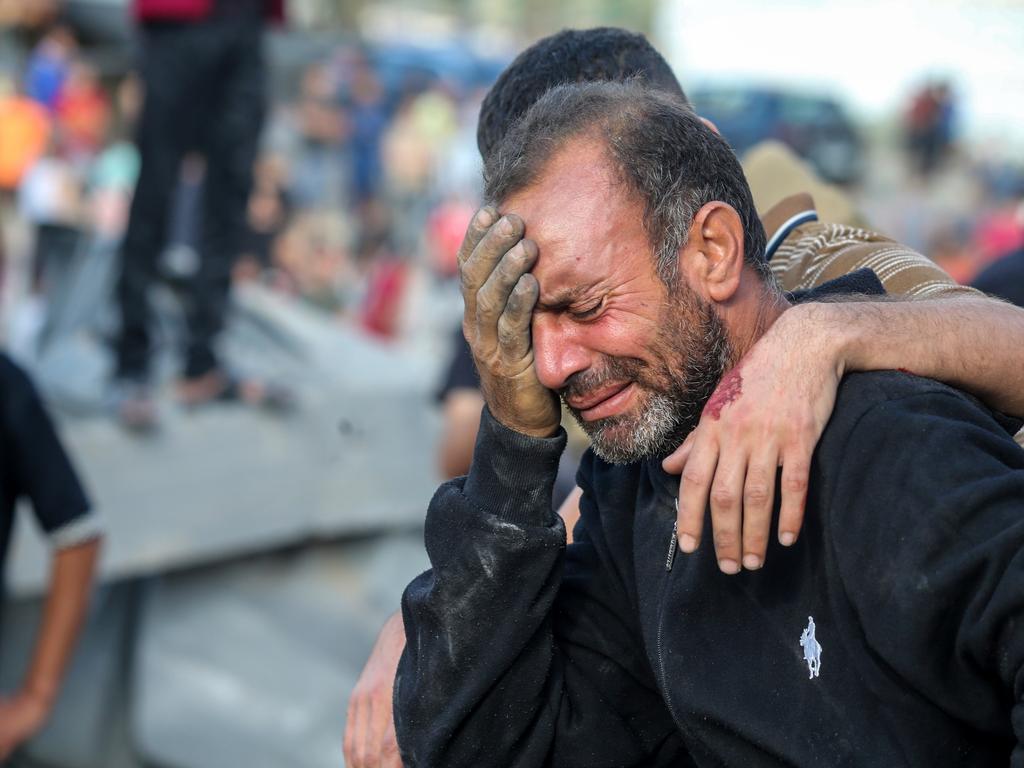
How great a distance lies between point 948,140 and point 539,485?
21937 millimetres

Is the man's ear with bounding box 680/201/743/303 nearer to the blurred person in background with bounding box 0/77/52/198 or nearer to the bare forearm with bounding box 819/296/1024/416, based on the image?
the bare forearm with bounding box 819/296/1024/416

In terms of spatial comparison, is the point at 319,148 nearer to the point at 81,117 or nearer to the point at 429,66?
the point at 81,117

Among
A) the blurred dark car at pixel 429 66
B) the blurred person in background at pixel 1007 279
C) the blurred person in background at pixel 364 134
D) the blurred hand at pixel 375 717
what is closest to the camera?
the blurred hand at pixel 375 717

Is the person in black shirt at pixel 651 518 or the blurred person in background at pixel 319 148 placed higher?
the person in black shirt at pixel 651 518

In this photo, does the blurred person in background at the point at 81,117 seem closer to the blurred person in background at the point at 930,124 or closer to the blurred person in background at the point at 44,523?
the blurred person in background at the point at 44,523

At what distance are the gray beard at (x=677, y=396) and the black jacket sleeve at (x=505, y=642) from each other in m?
0.10

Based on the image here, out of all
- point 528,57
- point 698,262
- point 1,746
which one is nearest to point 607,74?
point 528,57

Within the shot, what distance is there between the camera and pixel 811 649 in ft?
5.53

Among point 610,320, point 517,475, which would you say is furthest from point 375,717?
point 610,320

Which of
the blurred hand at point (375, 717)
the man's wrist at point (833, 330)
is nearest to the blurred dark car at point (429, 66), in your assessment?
the blurred hand at point (375, 717)

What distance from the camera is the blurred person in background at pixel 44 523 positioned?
149 inches

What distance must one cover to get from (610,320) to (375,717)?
80 cm

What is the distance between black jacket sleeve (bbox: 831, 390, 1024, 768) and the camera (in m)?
1.47

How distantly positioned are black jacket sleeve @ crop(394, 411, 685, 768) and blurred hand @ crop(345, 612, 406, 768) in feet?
0.45
